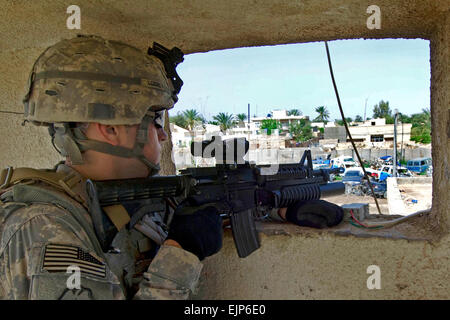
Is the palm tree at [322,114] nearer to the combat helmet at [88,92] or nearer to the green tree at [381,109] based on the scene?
the green tree at [381,109]

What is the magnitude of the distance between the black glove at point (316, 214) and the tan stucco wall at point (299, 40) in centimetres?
9

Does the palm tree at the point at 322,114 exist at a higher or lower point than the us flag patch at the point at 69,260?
higher

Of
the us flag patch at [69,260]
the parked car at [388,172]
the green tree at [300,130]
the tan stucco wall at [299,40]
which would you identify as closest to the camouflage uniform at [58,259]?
the us flag patch at [69,260]

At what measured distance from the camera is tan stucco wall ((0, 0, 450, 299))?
1.79 metres

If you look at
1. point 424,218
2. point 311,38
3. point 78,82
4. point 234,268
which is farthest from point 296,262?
point 78,82

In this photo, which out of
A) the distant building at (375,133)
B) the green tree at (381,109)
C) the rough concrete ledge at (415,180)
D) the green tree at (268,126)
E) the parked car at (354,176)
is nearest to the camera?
the rough concrete ledge at (415,180)

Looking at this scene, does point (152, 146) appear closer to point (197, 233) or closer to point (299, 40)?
point (197, 233)

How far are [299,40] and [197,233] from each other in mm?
1341

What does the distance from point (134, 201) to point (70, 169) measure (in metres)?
0.28

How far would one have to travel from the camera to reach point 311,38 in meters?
2.12

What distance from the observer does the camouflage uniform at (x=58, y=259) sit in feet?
3.20

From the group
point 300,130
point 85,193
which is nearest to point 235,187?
point 85,193

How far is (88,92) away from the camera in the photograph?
1.36 meters

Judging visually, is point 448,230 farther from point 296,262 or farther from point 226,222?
point 226,222
